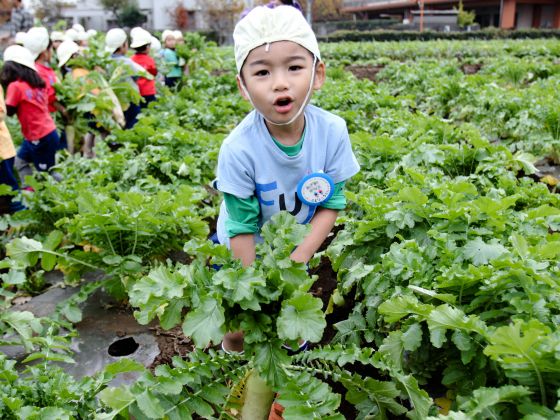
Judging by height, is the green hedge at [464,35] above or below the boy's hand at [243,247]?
below

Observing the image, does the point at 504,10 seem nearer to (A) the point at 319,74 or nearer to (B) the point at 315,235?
(A) the point at 319,74

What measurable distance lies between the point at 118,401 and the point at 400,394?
3.51ft

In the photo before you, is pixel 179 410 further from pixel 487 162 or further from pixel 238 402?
pixel 487 162

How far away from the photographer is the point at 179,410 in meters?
2.07

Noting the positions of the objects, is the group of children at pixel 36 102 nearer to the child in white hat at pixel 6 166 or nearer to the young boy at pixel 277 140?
the child in white hat at pixel 6 166

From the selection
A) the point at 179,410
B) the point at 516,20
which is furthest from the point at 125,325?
the point at 516,20

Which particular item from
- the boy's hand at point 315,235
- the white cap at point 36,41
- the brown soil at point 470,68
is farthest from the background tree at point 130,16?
the boy's hand at point 315,235

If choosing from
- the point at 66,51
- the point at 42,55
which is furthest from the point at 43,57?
the point at 66,51

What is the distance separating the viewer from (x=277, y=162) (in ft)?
8.20

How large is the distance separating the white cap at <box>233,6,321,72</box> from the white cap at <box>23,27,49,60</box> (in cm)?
554

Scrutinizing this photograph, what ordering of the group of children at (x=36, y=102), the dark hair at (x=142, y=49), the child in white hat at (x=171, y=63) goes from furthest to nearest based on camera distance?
1. the child in white hat at (x=171, y=63)
2. the dark hair at (x=142, y=49)
3. the group of children at (x=36, y=102)

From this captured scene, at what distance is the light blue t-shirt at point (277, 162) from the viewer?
2.45 meters

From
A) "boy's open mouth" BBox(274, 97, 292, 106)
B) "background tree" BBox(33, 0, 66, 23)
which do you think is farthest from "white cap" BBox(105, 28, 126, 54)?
"background tree" BBox(33, 0, 66, 23)

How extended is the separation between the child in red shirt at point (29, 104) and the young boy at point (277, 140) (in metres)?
4.51
